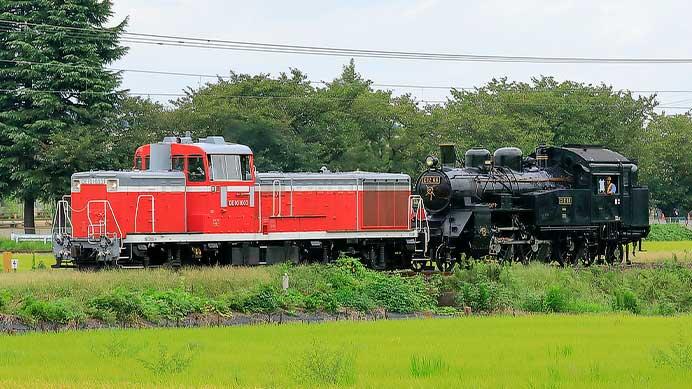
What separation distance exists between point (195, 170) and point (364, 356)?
15625mm

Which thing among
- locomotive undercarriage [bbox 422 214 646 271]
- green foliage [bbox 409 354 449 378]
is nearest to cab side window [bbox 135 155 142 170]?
locomotive undercarriage [bbox 422 214 646 271]

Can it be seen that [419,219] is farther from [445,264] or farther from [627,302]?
[627,302]

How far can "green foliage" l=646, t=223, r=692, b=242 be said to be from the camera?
224 feet

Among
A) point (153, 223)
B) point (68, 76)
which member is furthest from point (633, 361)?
point (68, 76)


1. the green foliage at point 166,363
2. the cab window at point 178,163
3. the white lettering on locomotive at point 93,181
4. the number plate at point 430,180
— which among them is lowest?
the green foliage at point 166,363

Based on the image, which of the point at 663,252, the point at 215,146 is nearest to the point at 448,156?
the point at 215,146

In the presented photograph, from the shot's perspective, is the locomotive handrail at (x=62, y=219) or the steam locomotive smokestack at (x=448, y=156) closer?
the locomotive handrail at (x=62, y=219)

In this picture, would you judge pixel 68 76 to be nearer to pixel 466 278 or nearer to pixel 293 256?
pixel 293 256

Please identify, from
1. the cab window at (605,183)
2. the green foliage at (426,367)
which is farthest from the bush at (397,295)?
the cab window at (605,183)

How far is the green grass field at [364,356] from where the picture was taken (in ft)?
48.1

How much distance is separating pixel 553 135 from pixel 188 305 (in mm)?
49527

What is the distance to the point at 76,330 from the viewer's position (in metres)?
21.6

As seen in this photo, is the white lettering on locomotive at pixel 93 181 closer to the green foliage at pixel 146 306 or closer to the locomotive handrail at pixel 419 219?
the green foliage at pixel 146 306

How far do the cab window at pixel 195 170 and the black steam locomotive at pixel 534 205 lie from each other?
28.6ft
